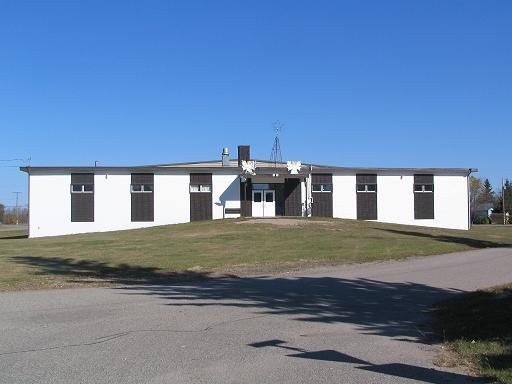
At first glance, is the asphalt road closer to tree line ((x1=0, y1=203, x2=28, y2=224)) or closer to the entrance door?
the entrance door

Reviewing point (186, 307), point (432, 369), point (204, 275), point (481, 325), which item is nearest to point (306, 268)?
point (204, 275)

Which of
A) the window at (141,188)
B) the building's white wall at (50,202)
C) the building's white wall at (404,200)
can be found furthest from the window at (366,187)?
the building's white wall at (50,202)

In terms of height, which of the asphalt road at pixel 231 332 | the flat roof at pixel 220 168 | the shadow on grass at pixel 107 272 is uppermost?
the flat roof at pixel 220 168

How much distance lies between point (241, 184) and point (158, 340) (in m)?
36.5

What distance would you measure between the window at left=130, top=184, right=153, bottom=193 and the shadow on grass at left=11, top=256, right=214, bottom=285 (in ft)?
75.4

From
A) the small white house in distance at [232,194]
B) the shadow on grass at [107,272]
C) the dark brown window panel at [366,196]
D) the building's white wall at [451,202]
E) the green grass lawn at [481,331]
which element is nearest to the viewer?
the green grass lawn at [481,331]

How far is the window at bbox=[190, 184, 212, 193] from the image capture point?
4366 centimetres

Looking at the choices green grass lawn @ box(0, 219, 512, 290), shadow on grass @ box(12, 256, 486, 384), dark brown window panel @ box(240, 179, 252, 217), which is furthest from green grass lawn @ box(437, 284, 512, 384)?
dark brown window panel @ box(240, 179, 252, 217)

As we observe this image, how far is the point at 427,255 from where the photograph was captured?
71.2ft

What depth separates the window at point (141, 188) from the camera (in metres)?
42.9

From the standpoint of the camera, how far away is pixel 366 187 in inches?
1804

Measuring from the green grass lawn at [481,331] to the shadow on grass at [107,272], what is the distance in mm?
7491

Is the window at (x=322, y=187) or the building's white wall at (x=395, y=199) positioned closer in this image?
the window at (x=322, y=187)

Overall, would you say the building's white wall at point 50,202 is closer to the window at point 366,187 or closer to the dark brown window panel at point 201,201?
the dark brown window panel at point 201,201
